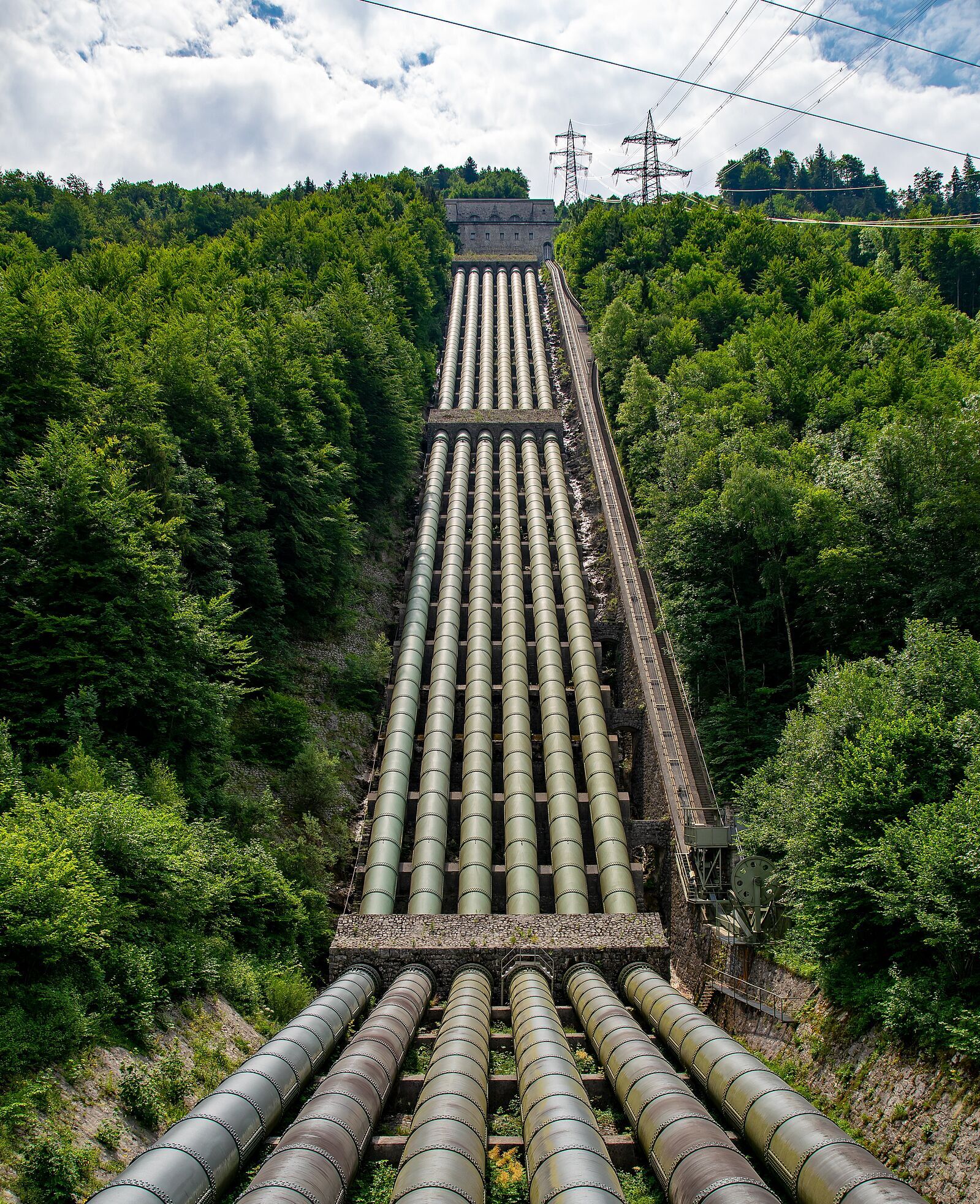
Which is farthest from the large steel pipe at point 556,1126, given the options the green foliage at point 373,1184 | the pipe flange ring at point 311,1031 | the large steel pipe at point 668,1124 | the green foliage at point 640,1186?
the pipe flange ring at point 311,1031

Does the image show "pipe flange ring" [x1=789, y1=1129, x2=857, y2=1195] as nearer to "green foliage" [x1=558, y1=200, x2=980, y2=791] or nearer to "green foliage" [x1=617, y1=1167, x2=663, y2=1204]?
"green foliage" [x1=617, y1=1167, x2=663, y2=1204]

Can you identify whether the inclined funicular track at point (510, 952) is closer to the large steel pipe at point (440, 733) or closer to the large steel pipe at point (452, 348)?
the large steel pipe at point (440, 733)

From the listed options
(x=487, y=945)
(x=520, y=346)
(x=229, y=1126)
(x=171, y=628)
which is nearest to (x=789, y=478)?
(x=487, y=945)

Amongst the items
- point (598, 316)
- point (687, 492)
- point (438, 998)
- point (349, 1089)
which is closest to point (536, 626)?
point (687, 492)

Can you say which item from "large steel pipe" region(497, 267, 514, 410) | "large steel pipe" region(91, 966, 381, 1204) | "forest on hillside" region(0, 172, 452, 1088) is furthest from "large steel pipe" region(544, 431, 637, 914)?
"large steel pipe" region(497, 267, 514, 410)

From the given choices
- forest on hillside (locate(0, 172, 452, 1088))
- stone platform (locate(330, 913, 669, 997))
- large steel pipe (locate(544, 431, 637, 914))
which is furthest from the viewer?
large steel pipe (locate(544, 431, 637, 914))

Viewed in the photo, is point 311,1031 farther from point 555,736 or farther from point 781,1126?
point 555,736
